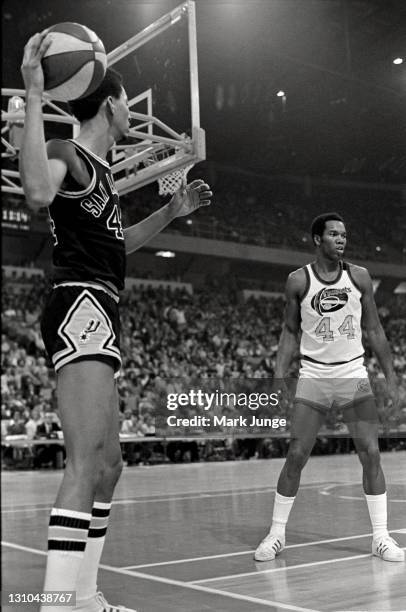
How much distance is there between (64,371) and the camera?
260cm

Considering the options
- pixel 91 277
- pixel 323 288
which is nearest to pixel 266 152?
pixel 323 288

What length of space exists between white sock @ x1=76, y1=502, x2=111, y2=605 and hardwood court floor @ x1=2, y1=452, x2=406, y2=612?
369 mm

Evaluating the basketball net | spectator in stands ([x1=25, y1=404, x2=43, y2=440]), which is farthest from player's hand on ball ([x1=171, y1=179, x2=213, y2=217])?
spectator in stands ([x1=25, y1=404, x2=43, y2=440])

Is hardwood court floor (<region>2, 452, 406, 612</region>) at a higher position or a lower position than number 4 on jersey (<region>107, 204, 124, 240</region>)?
lower

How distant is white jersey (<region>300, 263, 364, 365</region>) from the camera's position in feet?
14.5

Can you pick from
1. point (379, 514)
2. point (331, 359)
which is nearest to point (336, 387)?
point (331, 359)

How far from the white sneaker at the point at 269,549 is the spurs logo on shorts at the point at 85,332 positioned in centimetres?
210

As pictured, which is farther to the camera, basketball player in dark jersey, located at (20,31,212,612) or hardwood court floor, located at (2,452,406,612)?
hardwood court floor, located at (2,452,406,612)

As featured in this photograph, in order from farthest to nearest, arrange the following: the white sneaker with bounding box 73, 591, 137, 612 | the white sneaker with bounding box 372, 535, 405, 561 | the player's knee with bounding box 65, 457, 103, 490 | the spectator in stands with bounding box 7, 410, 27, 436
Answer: the spectator in stands with bounding box 7, 410, 27, 436
the white sneaker with bounding box 372, 535, 405, 561
the white sneaker with bounding box 73, 591, 137, 612
the player's knee with bounding box 65, 457, 103, 490

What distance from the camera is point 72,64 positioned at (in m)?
2.75

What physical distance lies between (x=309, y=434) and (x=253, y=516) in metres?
2.02

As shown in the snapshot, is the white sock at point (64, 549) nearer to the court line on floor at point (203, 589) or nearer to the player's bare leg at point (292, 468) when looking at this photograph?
the court line on floor at point (203, 589)

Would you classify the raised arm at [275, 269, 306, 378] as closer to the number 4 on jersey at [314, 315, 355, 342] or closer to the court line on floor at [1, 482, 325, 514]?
the number 4 on jersey at [314, 315, 355, 342]

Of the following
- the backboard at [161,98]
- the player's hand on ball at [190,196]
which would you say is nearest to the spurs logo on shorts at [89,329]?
the player's hand on ball at [190,196]
